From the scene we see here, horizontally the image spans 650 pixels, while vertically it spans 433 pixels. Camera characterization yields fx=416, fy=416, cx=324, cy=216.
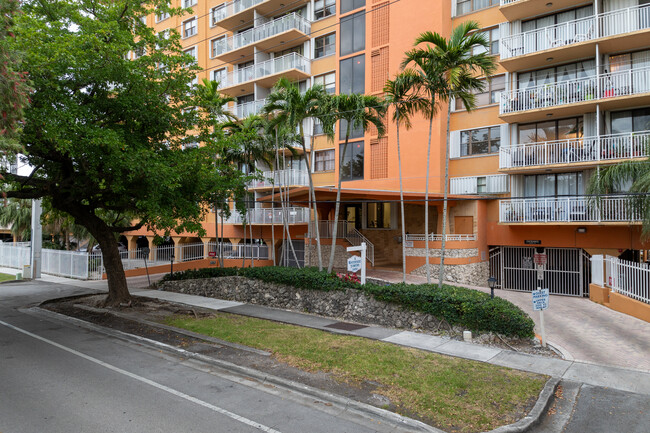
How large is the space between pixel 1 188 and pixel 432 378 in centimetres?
1151

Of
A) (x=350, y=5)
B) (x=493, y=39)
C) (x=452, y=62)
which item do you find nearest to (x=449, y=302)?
(x=452, y=62)

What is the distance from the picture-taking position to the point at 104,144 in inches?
415

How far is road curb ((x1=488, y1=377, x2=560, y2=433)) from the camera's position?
5.93 meters

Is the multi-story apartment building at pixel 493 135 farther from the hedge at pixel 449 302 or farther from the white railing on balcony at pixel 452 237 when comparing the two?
the hedge at pixel 449 302

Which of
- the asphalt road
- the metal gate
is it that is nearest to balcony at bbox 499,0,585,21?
the metal gate

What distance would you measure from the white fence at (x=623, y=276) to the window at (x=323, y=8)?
20924mm

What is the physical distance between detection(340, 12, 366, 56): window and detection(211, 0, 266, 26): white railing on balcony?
6541 mm

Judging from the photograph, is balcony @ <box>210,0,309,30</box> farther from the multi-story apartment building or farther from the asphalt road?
the asphalt road

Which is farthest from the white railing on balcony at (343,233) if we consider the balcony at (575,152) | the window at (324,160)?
the balcony at (575,152)

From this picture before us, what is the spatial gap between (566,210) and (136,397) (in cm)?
1818

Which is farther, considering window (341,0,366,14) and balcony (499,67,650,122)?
window (341,0,366,14)

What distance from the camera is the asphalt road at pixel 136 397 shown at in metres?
5.97

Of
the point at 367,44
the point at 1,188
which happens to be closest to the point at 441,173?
the point at 367,44

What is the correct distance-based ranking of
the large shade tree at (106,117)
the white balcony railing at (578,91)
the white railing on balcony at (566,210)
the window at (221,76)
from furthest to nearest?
the window at (221,76)
the white balcony railing at (578,91)
the white railing on balcony at (566,210)
the large shade tree at (106,117)
